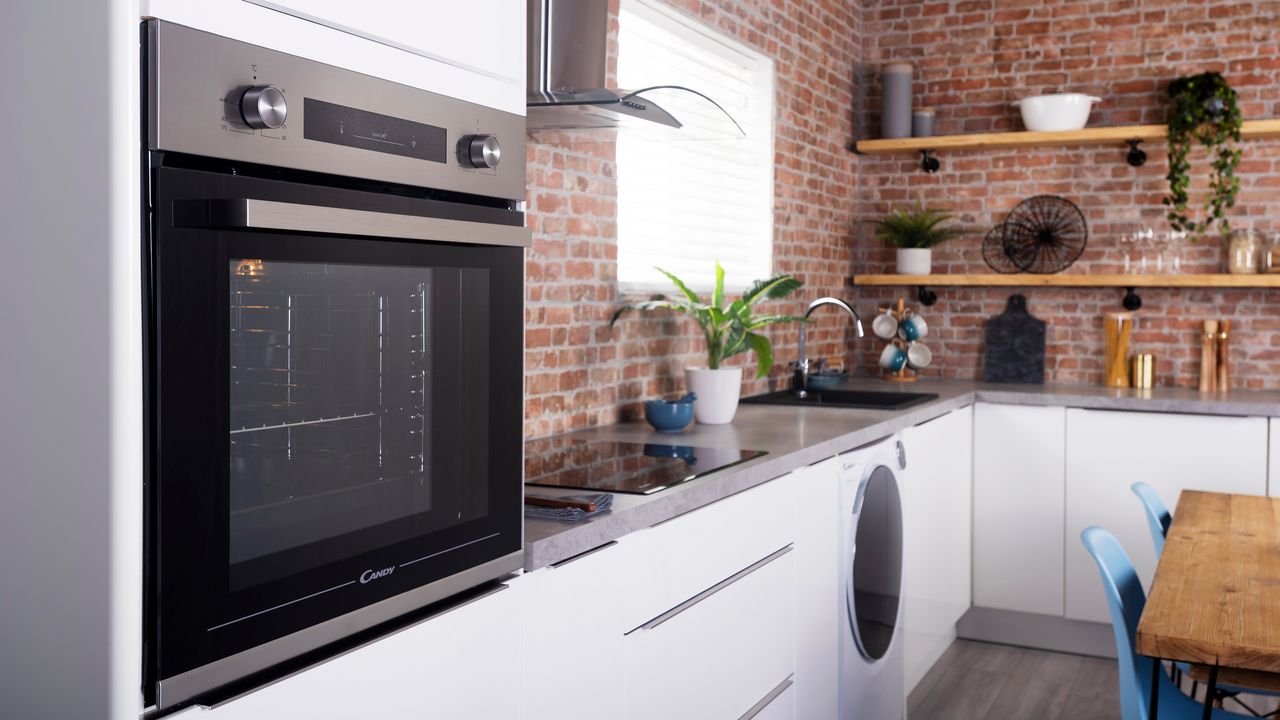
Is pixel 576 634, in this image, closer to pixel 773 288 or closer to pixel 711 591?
pixel 711 591

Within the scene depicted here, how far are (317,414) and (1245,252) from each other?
14.2 feet

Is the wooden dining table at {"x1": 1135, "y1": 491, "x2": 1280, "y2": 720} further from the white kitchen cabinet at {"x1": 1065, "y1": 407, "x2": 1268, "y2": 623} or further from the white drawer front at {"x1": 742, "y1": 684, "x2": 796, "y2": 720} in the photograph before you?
the white kitchen cabinet at {"x1": 1065, "y1": 407, "x2": 1268, "y2": 623}

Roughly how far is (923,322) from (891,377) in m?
0.29

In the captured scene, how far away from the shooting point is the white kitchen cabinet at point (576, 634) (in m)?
1.75

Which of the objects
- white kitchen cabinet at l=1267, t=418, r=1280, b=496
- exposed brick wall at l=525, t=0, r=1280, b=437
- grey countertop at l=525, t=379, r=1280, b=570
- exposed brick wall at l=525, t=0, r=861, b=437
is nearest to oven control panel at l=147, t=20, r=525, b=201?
grey countertop at l=525, t=379, r=1280, b=570

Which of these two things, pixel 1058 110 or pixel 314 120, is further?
pixel 1058 110

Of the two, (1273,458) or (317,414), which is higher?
(317,414)

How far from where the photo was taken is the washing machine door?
3230 millimetres

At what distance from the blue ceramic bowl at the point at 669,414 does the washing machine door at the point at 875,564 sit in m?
0.55

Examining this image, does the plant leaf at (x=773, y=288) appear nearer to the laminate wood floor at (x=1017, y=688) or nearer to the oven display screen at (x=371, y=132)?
the laminate wood floor at (x=1017, y=688)

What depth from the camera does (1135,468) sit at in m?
4.28

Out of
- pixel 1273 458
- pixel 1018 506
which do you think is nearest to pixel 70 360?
pixel 1018 506

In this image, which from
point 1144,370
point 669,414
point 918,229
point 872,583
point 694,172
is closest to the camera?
point 669,414

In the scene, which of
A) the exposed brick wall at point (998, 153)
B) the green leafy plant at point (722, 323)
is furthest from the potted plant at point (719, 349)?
the exposed brick wall at point (998, 153)
